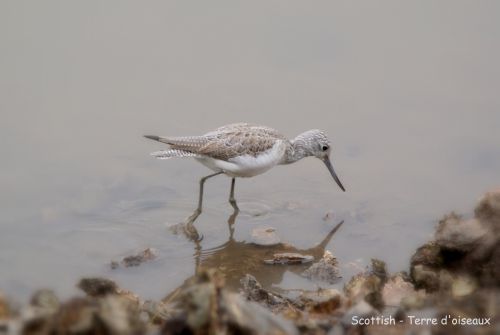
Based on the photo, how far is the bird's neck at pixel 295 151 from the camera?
9023mm

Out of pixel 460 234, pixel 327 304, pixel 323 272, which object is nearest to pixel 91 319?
pixel 327 304

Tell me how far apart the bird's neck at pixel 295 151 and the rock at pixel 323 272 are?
2082mm

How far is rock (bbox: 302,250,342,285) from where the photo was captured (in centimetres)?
710

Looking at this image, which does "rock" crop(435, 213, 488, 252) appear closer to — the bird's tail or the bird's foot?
the bird's foot

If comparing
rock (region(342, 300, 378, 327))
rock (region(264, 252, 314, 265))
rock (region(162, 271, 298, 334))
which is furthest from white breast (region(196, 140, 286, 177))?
rock (region(162, 271, 298, 334))

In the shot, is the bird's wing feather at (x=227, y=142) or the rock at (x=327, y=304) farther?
the bird's wing feather at (x=227, y=142)

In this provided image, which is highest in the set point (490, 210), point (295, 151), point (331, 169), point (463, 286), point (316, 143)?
point (316, 143)

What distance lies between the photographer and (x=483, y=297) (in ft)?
16.5

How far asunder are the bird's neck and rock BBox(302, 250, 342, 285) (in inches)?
82.0

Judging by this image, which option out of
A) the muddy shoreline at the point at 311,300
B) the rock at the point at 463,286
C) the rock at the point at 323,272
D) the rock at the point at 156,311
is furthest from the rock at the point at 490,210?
the rock at the point at 156,311

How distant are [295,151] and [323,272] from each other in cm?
234

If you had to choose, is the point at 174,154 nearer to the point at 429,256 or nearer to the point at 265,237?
the point at 265,237

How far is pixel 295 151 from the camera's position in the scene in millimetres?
9141

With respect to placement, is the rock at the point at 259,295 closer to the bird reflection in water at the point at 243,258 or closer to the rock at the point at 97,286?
the bird reflection in water at the point at 243,258
